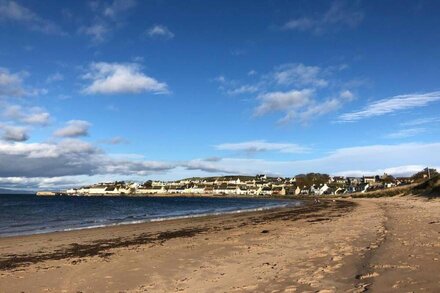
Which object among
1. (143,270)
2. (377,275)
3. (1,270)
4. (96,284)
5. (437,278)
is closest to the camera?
(437,278)

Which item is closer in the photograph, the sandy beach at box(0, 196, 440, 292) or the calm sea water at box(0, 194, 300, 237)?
the sandy beach at box(0, 196, 440, 292)

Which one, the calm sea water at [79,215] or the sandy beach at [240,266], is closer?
the sandy beach at [240,266]

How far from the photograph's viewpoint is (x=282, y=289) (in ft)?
29.3

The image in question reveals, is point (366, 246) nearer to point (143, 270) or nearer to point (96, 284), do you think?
point (143, 270)

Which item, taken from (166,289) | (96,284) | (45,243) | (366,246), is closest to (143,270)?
(96,284)

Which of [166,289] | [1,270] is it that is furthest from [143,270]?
[1,270]

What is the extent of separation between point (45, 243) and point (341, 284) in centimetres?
1729

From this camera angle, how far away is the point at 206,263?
13414 mm

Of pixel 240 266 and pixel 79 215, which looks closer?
pixel 240 266

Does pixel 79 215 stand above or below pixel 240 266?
above

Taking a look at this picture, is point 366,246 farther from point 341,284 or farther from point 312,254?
point 341,284

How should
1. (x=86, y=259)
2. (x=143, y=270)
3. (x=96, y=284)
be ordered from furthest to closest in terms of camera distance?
(x=86, y=259)
(x=143, y=270)
(x=96, y=284)

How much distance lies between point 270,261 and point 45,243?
13.8 m

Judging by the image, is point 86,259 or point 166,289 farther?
point 86,259
